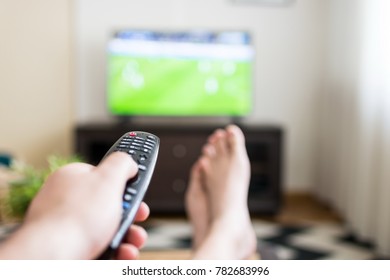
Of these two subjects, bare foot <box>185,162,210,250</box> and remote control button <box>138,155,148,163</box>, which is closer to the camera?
remote control button <box>138,155,148,163</box>

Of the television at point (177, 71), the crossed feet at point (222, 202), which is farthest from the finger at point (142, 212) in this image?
the television at point (177, 71)

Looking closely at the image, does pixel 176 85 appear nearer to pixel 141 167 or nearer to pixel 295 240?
pixel 295 240

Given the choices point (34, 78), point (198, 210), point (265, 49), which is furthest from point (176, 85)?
point (198, 210)

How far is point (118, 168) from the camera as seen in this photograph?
325 mm

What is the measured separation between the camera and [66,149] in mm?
2541

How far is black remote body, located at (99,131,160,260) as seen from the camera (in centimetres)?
31

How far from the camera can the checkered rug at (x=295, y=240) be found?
5.86 ft

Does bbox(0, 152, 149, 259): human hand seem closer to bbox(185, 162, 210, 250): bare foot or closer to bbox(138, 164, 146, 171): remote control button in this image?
bbox(138, 164, 146, 171): remote control button

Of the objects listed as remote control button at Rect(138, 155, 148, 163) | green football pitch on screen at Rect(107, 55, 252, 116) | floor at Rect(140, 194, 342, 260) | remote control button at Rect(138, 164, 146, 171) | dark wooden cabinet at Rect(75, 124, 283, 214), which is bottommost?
floor at Rect(140, 194, 342, 260)

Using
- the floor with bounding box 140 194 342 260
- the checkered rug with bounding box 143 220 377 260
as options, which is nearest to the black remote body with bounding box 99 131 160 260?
the checkered rug with bounding box 143 220 377 260

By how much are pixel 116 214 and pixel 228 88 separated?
205 centimetres

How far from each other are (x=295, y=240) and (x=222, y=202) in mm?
911

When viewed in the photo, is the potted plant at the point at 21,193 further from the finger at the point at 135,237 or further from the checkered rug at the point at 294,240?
the checkered rug at the point at 294,240

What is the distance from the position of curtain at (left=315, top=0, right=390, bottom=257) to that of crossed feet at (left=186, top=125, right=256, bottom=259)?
72cm
